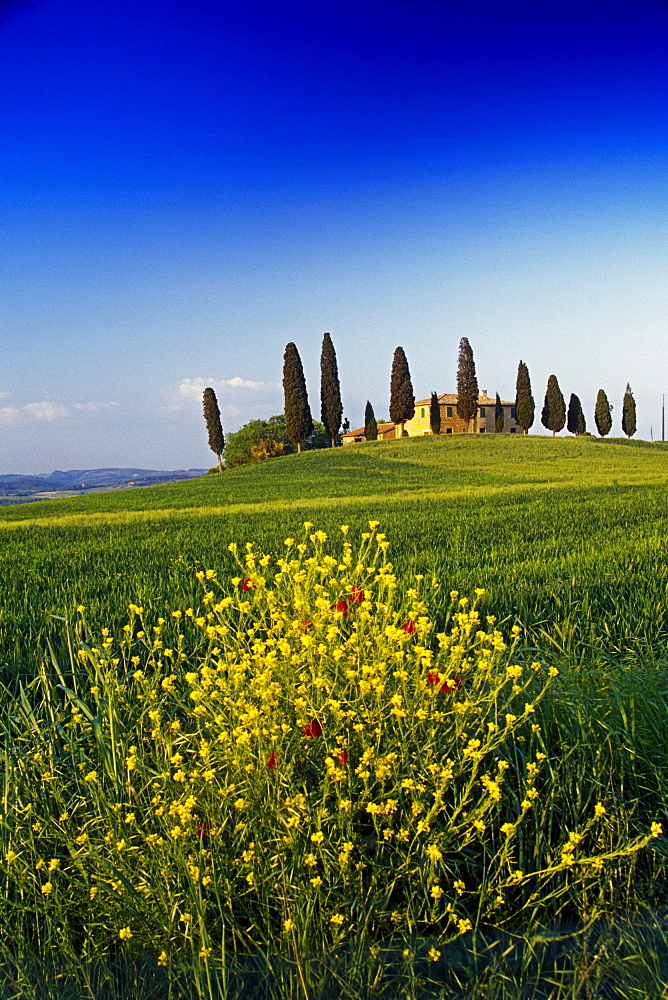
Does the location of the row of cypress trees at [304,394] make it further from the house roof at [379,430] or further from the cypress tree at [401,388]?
the house roof at [379,430]

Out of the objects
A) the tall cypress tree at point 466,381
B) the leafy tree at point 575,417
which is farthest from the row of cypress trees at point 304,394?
the leafy tree at point 575,417

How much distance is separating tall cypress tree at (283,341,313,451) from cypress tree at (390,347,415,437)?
8329 millimetres

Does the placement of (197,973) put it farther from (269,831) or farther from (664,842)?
(664,842)

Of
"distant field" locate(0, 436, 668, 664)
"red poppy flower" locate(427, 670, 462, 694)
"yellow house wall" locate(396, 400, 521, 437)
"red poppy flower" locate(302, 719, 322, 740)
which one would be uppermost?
"yellow house wall" locate(396, 400, 521, 437)

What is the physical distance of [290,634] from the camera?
2.47 meters

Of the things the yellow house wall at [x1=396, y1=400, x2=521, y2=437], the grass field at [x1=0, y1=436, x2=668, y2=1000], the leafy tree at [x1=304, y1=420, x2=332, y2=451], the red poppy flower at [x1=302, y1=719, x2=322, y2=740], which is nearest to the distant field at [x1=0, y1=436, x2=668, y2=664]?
the grass field at [x1=0, y1=436, x2=668, y2=1000]

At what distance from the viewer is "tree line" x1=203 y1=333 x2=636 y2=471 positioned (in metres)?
48.7

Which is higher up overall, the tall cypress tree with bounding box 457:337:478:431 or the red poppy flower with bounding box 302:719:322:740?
the tall cypress tree with bounding box 457:337:478:431

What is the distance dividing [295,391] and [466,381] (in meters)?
16.9

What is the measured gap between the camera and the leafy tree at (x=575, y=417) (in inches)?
2542

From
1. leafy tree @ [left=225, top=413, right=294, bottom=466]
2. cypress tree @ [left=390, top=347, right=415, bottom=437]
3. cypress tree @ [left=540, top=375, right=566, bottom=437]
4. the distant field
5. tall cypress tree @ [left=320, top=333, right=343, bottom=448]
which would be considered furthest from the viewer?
leafy tree @ [left=225, top=413, right=294, bottom=466]

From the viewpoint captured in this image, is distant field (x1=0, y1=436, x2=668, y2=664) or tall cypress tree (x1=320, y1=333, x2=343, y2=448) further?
tall cypress tree (x1=320, y1=333, x2=343, y2=448)

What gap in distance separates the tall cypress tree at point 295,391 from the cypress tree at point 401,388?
27.3 ft

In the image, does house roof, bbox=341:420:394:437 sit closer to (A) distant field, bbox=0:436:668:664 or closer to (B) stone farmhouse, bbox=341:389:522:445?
(B) stone farmhouse, bbox=341:389:522:445
